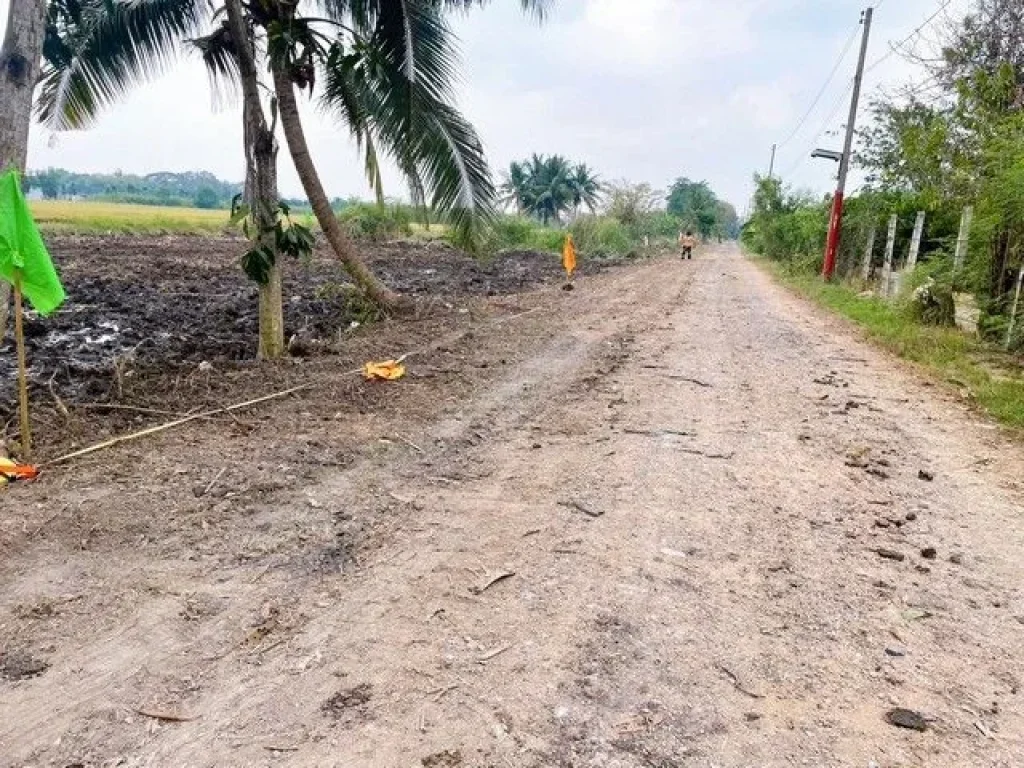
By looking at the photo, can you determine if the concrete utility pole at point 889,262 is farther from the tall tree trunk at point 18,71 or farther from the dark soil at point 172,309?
the tall tree trunk at point 18,71

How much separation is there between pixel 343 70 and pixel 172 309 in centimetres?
564

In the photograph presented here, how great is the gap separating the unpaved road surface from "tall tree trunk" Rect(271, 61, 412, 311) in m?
4.38

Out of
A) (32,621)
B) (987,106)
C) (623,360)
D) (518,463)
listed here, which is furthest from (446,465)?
Result: (987,106)

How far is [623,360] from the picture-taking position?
25.7ft

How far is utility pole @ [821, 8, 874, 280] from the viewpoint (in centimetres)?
1903

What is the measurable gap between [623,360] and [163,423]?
4.56 metres

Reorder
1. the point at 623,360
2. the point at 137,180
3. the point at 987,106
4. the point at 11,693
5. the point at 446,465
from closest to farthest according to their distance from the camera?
the point at 11,693, the point at 446,465, the point at 623,360, the point at 987,106, the point at 137,180

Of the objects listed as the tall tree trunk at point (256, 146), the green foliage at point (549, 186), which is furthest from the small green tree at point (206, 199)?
the tall tree trunk at point (256, 146)

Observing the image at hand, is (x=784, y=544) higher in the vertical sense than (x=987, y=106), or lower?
lower

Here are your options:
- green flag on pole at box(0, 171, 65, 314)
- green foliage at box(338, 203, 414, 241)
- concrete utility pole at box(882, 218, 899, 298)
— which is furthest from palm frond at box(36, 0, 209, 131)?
green foliage at box(338, 203, 414, 241)

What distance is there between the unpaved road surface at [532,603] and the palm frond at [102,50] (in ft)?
19.6

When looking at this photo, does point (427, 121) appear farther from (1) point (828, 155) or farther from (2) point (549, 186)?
(2) point (549, 186)

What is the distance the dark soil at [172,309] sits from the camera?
6785mm

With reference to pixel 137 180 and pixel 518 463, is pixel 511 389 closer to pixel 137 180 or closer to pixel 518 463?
pixel 518 463
